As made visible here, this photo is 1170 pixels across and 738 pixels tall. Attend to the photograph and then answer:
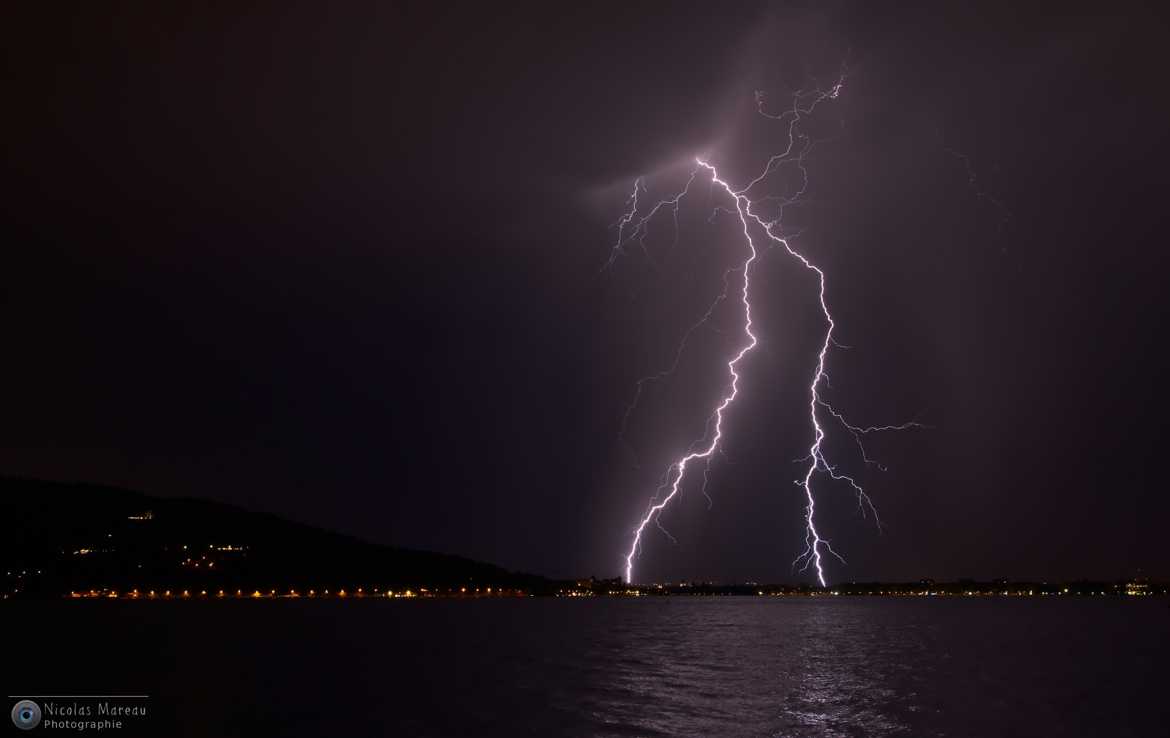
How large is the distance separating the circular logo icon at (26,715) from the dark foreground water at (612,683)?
190 centimetres

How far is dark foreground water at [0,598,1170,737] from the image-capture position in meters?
18.1

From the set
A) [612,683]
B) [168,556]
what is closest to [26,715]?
[612,683]

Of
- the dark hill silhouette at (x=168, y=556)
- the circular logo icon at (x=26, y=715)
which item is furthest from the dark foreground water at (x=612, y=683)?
the dark hill silhouette at (x=168, y=556)

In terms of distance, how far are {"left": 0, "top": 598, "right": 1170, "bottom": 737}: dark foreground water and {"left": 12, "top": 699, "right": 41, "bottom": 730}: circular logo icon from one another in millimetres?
1902

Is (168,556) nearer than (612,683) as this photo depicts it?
No

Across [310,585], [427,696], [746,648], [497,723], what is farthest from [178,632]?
[310,585]

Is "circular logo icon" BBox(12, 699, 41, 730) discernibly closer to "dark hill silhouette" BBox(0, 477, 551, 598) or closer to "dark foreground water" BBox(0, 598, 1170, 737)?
"dark foreground water" BBox(0, 598, 1170, 737)

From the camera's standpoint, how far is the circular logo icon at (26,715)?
16.6m

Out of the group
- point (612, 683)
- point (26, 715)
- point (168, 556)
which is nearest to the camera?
point (26, 715)

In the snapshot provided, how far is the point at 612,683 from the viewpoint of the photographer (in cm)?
2461

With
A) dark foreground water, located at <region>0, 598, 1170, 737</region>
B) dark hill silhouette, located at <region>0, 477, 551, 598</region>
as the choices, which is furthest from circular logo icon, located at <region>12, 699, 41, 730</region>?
dark hill silhouette, located at <region>0, 477, 551, 598</region>

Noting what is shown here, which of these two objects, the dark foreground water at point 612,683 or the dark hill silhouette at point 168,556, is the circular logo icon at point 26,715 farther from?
the dark hill silhouette at point 168,556

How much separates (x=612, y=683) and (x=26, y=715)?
12.6 meters

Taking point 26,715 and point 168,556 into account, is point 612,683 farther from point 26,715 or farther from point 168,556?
point 168,556
